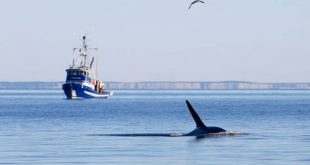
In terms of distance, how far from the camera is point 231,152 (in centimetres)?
7275

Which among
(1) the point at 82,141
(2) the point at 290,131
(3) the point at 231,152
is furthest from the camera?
(2) the point at 290,131

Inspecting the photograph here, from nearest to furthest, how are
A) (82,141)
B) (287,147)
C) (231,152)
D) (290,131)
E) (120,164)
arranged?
1. (120,164)
2. (231,152)
3. (287,147)
4. (82,141)
5. (290,131)

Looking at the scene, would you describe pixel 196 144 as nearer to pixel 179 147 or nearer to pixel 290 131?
pixel 179 147

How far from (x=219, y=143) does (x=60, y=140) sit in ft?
46.4

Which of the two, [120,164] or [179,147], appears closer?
[120,164]

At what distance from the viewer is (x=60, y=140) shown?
8938 cm

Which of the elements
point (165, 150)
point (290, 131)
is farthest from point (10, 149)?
point (290, 131)

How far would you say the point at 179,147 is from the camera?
78.3 meters

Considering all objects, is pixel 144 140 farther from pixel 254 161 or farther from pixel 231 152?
pixel 254 161

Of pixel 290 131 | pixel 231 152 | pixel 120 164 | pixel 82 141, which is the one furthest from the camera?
pixel 290 131

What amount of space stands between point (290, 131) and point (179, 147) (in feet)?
95.8

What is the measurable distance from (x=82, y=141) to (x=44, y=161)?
Answer: 21392mm

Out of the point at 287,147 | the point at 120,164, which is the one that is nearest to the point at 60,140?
the point at 287,147

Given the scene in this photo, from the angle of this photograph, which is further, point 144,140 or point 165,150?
point 144,140
